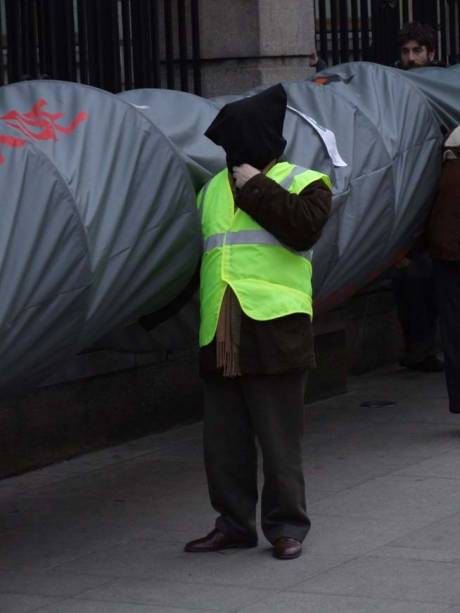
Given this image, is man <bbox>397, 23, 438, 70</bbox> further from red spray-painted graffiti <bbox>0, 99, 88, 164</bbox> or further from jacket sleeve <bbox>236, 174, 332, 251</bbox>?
red spray-painted graffiti <bbox>0, 99, 88, 164</bbox>

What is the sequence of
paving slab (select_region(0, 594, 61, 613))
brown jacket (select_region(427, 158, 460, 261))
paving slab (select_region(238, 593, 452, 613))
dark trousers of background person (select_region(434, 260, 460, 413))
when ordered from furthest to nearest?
dark trousers of background person (select_region(434, 260, 460, 413)), brown jacket (select_region(427, 158, 460, 261)), paving slab (select_region(0, 594, 61, 613)), paving slab (select_region(238, 593, 452, 613))

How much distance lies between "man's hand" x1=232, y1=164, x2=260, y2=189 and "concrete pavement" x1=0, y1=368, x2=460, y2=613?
1.55m

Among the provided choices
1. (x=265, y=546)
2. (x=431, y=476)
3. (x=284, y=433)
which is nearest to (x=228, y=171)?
(x=284, y=433)

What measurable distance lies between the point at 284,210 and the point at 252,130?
1.26ft

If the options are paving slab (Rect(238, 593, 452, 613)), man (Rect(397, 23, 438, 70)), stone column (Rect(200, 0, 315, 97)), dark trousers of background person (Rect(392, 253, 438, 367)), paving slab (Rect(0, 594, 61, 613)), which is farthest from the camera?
dark trousers of background person (Rect(392, 253, 438, 367))

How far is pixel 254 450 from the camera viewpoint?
6.64 m

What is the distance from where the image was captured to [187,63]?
34.7ft

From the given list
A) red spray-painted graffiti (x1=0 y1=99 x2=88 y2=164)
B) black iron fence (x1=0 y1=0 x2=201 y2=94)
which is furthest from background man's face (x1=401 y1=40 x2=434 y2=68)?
red spray-painted graffiti (x1=0 y1=99 x2=88 y2=164)

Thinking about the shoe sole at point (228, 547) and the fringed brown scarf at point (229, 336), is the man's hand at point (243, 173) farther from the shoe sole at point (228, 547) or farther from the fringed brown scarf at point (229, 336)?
the shoe sole at point (228, 547)

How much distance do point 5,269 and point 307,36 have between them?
19.5ft

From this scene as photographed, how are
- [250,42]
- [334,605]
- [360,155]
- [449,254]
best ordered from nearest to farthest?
[334,605], [360,155], [449,254], [250,42]

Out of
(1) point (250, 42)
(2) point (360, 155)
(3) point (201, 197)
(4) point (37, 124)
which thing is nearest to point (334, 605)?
(3) point (201, 197)

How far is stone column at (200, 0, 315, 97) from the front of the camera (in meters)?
10.8

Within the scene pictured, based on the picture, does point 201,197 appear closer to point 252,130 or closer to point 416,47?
point 252,130
